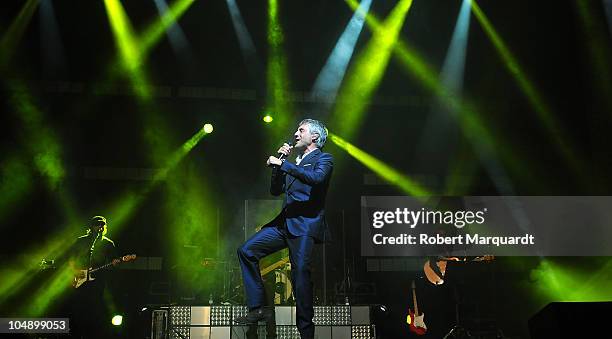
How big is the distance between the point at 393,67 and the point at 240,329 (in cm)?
563

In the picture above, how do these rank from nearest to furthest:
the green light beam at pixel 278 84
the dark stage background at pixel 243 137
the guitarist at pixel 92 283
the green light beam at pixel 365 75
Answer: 1. the guitarist at pixel 92 283
2. the dark stage background at pixel 243 137
3. the green light beam at pixel 365 75
4. the green light beam at pixel 278 84

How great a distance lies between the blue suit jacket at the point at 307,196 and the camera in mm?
4145

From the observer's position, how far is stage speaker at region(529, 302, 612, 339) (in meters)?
3.09

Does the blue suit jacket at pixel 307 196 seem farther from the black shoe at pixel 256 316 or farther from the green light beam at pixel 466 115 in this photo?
the green light beam at pixel 466 115

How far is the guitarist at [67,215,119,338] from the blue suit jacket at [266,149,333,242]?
419cm

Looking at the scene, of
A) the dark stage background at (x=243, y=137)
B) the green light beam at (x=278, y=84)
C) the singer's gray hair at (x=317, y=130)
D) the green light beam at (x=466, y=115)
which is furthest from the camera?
the green light beam at (x=466, y=115)

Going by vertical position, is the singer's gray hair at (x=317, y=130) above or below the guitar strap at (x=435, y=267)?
above

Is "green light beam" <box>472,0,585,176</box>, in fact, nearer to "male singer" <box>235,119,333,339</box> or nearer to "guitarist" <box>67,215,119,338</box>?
"male singer" <box>235,119,333,339</box>

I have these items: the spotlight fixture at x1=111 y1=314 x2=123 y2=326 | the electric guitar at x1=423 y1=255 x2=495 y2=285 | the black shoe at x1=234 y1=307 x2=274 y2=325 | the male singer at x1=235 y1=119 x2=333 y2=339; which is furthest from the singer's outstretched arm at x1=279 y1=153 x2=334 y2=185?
the spotlight fixture at x1=111 y1=314 x2=123 y2=326

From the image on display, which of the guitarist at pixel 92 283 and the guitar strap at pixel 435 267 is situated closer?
the guitarist at pixel 92 283

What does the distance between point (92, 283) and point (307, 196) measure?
4508 millimetres

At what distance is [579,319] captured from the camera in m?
3.10

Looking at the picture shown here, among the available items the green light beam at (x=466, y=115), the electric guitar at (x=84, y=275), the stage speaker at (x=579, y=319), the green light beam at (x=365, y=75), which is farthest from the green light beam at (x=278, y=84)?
the stage speaker at (x=579, y=319)

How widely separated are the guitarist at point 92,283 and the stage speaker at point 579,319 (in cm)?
576
